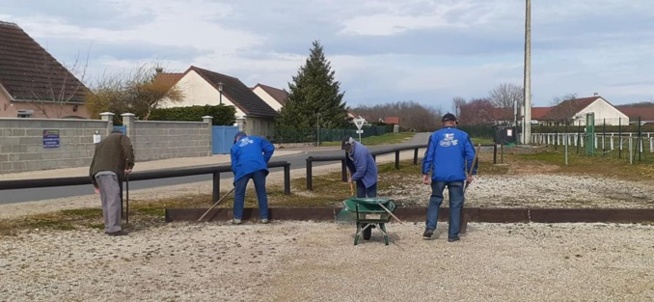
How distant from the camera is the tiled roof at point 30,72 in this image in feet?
100

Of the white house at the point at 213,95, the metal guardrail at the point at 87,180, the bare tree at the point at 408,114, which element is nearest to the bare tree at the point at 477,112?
the bare tree at the point at 408,114

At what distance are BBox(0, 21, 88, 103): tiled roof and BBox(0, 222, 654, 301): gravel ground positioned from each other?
79.6 feet

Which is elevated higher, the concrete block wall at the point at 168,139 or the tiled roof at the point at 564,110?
the tiled roof at the point at 564,110

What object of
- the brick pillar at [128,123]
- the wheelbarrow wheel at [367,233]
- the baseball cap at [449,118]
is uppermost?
the brick pillar at [128,123]

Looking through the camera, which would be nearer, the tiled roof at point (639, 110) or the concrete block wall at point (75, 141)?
the concrete block wall at point (75, 141)

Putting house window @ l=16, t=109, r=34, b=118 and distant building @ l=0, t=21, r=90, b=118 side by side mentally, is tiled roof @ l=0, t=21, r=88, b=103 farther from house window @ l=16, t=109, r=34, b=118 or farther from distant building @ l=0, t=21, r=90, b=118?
house window @ l=16, t=109, r=34, b=118

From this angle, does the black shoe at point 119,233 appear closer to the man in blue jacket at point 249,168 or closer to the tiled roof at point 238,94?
the man in blue jacket at point 249,168

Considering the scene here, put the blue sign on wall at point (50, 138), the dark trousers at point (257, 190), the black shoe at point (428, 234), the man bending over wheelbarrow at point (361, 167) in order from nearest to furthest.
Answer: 1. the black shoe at point (428, 234)
2. the man bending over wheelbarrow at point (361, 167)
3. the dark trousers at point (257, 190)
4. the blue sign on wall at point (50, 138)

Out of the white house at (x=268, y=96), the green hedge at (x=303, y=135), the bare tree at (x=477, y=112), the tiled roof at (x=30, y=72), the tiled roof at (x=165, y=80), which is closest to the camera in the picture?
the tiled roof at (x=30, y=72)

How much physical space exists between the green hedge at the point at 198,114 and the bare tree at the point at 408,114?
285 feet

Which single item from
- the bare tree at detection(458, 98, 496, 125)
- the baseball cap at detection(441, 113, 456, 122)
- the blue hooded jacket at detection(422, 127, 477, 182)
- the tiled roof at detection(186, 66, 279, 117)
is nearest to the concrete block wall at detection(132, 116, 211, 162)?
the tiled roof at detection(186, 66, 279, 117)

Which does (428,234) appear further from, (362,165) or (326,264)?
(326,264)

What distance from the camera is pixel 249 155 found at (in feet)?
32.0

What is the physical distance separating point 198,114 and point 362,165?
113 feet
